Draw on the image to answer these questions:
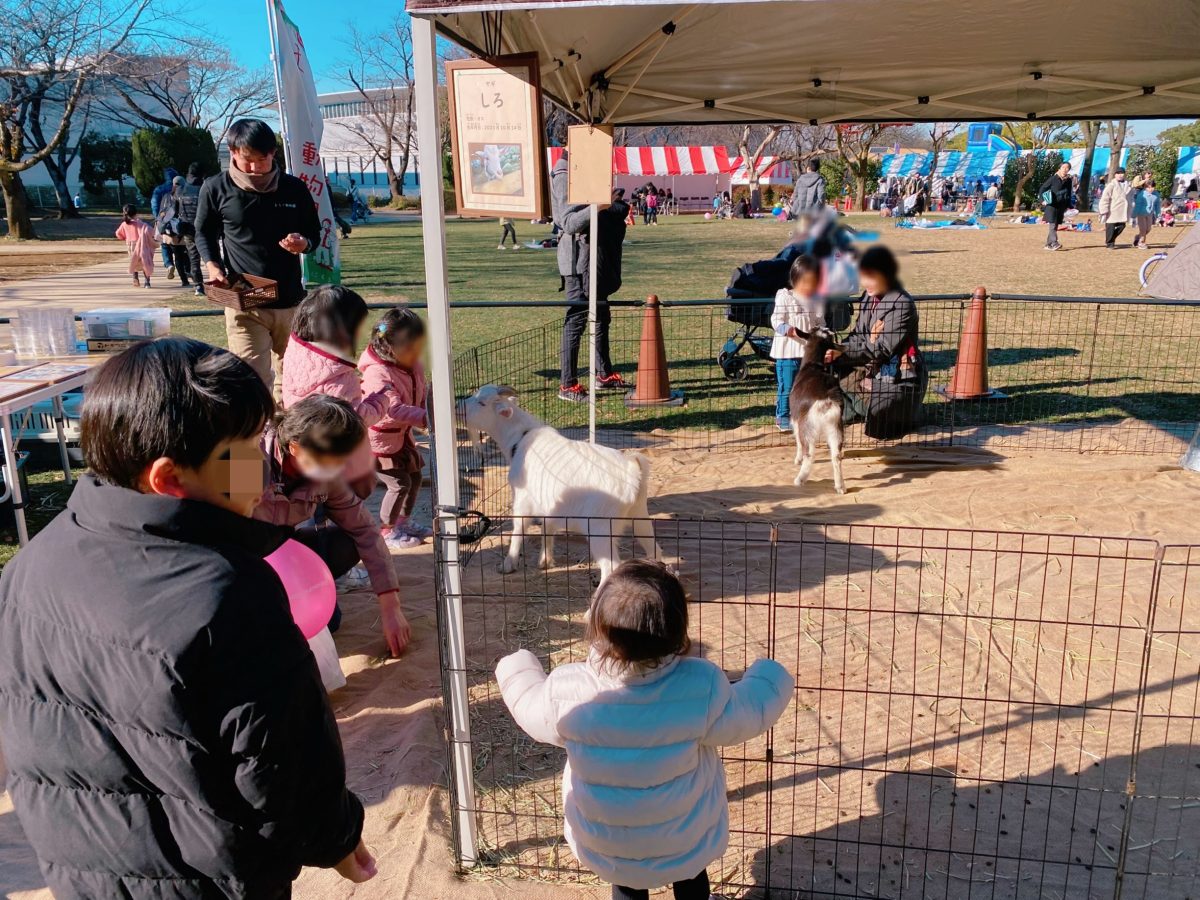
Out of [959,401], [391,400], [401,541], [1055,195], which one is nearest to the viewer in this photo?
[391,400]

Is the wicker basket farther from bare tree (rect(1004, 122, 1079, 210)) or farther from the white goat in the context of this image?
bare tree (rect(1004, 122, 1079, 210))

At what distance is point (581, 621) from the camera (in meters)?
4.91

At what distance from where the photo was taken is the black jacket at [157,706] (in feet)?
4.91

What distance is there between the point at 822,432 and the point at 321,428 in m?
4.05

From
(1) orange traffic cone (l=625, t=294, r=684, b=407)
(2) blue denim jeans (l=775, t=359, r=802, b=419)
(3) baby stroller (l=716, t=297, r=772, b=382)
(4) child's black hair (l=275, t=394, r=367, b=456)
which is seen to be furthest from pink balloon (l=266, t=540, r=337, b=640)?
(3) baby stroller (l=716, t=297, r=772, b=382)

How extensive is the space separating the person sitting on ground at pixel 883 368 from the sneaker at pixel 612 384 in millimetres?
2430

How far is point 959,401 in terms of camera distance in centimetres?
888

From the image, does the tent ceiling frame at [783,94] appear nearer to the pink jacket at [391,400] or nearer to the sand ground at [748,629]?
the pink jacket at [391,400]

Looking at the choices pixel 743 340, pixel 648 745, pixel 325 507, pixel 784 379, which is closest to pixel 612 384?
pixel 743 340

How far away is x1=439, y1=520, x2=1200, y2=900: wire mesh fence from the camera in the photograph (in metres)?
3.03

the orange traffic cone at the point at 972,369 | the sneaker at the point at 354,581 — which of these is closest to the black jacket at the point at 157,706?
the sneaker at the point at 354,581

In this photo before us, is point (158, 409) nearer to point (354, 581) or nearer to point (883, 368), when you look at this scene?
point (354, 581)

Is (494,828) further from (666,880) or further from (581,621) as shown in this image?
(581,621)

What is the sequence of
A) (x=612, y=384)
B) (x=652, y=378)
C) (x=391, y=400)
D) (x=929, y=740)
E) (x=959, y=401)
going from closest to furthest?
(x=929, y=740) < (x=391, y=400) < (x=959, y=401) < (x=652, y=378) < (x=612, y=384)
